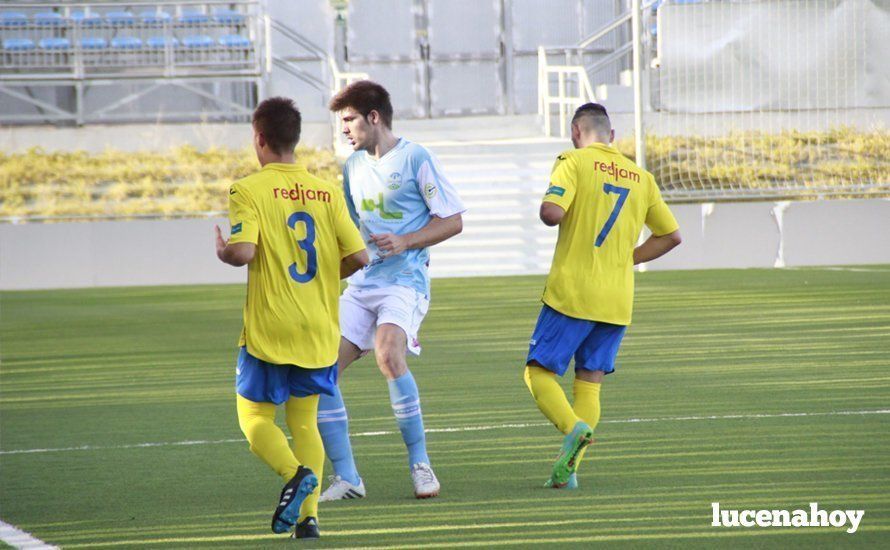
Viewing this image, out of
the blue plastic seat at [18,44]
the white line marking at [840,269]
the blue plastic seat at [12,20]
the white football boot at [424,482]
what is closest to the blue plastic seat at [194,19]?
the blue plastic seat at [18,44]

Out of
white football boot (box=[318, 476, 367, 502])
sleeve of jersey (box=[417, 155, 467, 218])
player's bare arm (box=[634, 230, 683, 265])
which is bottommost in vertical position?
white football boot (box=[318, 476, 367, 502])

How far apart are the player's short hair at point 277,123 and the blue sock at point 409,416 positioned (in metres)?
1.33

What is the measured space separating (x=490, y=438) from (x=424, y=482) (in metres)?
1.68

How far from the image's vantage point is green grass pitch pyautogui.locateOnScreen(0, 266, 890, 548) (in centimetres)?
530

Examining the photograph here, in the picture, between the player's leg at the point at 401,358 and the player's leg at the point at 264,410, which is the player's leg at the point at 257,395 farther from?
the player's leg at the point at 401,358

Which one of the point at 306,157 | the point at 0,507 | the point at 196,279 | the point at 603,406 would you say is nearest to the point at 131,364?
the point at 603,406

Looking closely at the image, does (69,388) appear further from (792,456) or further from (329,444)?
(792,456)

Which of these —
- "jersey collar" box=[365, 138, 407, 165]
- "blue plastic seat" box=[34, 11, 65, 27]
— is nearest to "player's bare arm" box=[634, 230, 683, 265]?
"jersey collar" box=[365, 138, 407, 165]

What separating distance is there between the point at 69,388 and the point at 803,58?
1715 centimetres

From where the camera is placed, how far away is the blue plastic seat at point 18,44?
26656 millimetres

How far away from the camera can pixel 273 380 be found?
5.16 m

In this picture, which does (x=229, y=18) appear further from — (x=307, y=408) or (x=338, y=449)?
(x=307, y=408)

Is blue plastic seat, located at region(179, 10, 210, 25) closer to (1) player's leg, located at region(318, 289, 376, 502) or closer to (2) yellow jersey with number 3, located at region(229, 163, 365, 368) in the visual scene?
(1) player's leg, located at region(318, 289, 376, 502)

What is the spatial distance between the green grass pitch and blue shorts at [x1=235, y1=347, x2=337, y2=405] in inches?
19.8
